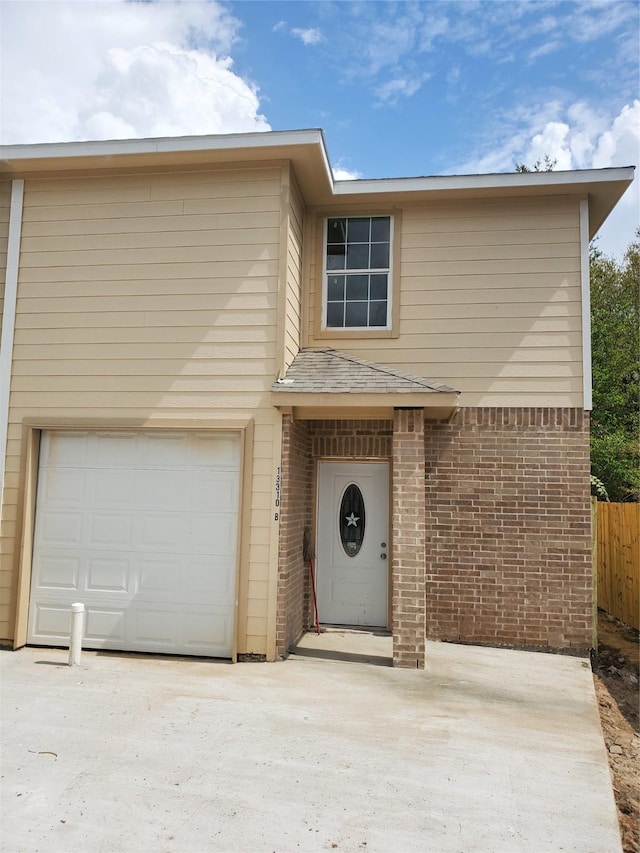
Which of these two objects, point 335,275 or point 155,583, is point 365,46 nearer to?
point 335,275

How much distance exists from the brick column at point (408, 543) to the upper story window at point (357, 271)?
1950 millimetres

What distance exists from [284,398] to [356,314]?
6.96 ft

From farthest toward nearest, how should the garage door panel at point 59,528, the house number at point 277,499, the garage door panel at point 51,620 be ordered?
→ the garage door panel at point 59,528 < the garage door panel at point 51,620 < the house number at point 277,499

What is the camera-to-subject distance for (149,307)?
703 centimetres

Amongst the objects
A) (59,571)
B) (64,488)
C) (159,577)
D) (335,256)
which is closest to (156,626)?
(159,577)

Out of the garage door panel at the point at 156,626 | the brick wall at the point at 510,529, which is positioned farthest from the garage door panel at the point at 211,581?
the brick wall at the point at 510,529

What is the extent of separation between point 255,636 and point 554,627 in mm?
3656

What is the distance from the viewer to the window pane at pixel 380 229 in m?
7.99

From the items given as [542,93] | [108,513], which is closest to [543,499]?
[108,513]

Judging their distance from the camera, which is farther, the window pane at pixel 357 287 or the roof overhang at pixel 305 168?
the window pane at pixel 357 287

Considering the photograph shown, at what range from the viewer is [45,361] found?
7.17 meters

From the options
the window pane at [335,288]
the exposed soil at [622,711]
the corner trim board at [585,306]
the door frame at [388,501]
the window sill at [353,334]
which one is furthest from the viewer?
the window pane at [335,288]

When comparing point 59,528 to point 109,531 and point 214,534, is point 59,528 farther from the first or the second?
point 214,534

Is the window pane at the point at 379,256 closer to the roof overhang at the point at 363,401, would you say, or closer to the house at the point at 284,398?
the house at the point at 284,398
